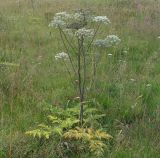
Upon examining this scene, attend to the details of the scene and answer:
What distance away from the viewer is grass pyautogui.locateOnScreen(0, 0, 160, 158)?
476cm

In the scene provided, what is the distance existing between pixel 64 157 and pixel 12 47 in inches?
152

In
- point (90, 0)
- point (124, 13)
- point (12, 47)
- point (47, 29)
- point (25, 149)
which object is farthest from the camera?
point (90, 0)

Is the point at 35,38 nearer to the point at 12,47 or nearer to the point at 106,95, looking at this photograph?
the point at 12,47

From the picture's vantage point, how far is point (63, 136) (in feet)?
14.9

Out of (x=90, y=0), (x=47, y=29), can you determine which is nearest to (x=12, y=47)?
(x=47, y=29)

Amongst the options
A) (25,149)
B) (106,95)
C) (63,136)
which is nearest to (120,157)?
(63,136)

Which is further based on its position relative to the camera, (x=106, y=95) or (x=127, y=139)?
(x=106, y=95)

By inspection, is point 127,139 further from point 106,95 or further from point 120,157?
point 106,95

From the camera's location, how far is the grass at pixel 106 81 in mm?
4762

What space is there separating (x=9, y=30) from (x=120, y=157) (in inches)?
218

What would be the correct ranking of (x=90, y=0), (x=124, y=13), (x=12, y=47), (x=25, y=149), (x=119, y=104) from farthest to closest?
(x=90, y=0)
(x=124, y=13)
(x=12, y=47)
(x=119, y=104)
(x=25, y=149)

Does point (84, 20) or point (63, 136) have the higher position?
point (84, 20)

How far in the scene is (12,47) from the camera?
25.5ft

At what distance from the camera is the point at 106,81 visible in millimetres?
6195
